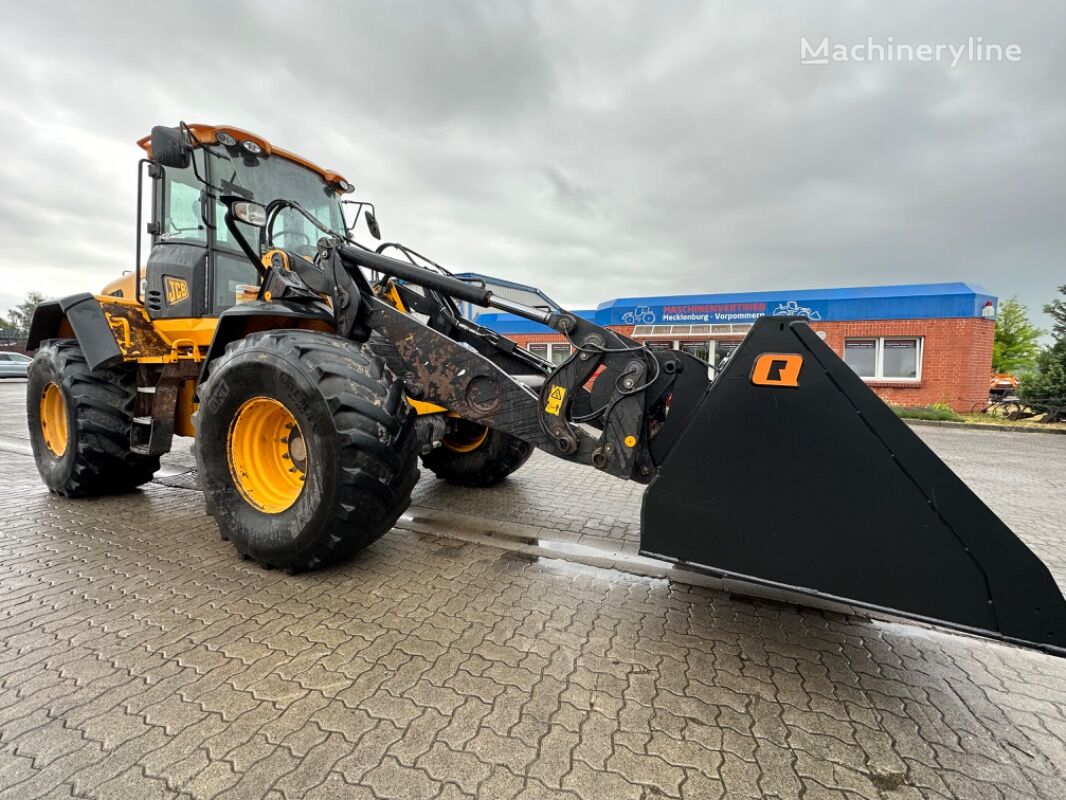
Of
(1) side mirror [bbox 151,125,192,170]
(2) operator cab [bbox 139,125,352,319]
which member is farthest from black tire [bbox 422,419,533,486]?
(1) side mirror [bbox 151,125,192,170]

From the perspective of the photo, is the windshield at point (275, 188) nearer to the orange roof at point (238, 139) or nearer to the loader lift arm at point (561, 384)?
the orange roof at point (238, 139)

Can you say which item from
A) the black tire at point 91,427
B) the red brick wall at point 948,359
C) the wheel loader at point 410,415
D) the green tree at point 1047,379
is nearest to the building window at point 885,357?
the red brick wall at point 948,359

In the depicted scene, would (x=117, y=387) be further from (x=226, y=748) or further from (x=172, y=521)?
(x=226, y=748)

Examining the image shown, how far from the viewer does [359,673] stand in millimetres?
2156

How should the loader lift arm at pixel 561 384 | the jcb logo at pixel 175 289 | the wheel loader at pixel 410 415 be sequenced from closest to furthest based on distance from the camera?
1. the wheel loader at pixel 410 415
2. the loader lift arm at pixel 561 384
3. the jcb logo at pixel 175 289

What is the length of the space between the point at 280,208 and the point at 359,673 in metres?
3.36

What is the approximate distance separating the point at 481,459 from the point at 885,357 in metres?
15.7

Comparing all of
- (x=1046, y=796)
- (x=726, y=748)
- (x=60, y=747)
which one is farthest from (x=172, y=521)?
(x=1046, y=796)

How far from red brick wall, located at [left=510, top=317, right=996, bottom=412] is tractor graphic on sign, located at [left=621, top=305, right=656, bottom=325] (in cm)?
597

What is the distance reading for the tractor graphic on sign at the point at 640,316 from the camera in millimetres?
19016

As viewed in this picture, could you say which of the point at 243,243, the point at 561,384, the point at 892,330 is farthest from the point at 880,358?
the point at 243,243

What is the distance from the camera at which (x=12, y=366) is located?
81.4ft

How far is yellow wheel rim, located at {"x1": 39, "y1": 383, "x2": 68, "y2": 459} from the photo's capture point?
4949mm

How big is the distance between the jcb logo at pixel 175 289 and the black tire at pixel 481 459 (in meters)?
2.46
